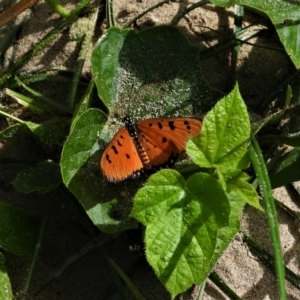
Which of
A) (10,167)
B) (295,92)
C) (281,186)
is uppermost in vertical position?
(10,167)

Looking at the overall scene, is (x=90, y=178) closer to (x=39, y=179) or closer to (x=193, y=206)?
(x=39, y=179)

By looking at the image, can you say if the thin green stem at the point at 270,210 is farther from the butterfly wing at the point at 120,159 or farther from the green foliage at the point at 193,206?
the butterfly wing at the point at 120,159

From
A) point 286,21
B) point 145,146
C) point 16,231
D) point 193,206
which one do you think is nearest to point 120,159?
point 145,146

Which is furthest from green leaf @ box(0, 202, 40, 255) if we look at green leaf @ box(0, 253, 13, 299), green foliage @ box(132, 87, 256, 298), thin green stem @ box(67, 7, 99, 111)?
green foliage @ box(132, 87, 256, 298)

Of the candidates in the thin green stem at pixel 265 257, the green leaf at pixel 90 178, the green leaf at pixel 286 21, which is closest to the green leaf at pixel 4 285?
the green leaf at pixel 90 178

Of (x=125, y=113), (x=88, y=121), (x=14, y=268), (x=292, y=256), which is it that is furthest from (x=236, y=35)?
(x=14, y=268)

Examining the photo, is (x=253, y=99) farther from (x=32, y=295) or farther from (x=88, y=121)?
(x=32, y=295)
